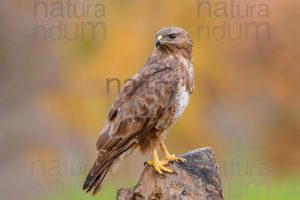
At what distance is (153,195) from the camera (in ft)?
24.6

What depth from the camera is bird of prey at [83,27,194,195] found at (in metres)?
7.77

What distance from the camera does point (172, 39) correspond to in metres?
8.12

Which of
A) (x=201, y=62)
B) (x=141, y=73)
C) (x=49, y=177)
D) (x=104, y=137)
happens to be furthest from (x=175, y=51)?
(x=201, y=62)

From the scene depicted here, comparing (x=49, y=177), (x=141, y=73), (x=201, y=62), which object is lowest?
(x=49, y=177)

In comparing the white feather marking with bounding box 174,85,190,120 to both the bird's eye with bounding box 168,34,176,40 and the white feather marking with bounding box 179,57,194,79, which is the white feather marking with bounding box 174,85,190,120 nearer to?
the white feather marking with bounding box 179,57,194,79

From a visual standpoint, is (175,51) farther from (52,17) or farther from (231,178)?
(52,17)

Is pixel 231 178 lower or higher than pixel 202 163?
lower

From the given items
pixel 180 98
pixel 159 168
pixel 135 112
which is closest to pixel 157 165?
pixel 159 168

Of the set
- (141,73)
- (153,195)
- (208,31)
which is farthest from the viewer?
(208,31)

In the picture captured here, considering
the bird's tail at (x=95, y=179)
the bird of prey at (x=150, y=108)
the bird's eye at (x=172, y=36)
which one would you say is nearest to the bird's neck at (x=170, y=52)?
the bird of prey at (x=150, y=108)

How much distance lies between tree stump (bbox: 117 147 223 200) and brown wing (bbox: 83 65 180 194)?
0.90 ft

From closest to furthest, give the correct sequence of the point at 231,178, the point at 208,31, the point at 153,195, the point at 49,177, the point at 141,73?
the point at 153,195, the point at 141,73, the point at 231,178, the point at 49,177, the point at 208,31

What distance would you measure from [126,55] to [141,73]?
18.9ft

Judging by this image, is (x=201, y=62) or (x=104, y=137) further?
(x=201, y=62)
